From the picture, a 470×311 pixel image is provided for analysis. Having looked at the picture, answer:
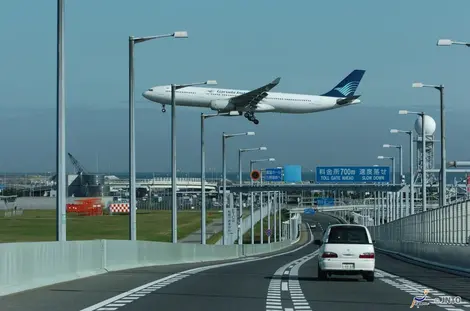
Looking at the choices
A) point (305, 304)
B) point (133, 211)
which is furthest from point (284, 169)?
point (305, 304)

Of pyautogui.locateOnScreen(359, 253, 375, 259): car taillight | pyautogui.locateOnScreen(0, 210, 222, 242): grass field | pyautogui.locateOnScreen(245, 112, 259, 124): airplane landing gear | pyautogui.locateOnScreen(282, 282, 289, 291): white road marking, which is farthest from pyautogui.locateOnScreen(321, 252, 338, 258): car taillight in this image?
pyautogui.locateOnScreen(245, 112, 259, 124): airplane landing gear

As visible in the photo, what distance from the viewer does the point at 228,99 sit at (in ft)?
246

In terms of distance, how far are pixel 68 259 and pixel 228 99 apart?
1978 inches

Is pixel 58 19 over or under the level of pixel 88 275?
over

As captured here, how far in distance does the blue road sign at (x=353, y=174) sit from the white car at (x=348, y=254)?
65.8 meters

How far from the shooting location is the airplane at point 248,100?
2931 inches

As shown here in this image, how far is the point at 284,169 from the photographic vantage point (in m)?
106

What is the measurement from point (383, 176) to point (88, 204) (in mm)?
66033

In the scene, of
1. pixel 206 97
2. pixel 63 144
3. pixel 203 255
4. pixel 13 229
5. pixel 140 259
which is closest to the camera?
pixel 63 144

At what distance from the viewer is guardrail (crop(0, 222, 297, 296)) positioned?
20.2 m

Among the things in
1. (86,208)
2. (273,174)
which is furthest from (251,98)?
(86,208)

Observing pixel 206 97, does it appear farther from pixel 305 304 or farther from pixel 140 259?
pixel 305 304

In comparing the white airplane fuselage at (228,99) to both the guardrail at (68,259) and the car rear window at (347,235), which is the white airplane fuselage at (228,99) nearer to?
the guardrail at (68,259)

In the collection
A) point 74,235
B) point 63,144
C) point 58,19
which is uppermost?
point 58,19
